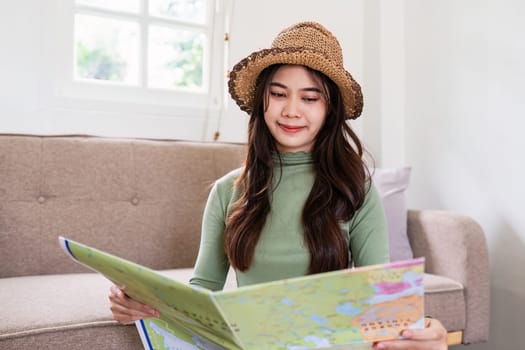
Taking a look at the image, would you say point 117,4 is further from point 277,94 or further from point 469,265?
point 469,265

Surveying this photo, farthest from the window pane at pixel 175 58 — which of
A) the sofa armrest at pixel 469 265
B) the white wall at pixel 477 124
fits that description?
the sofa armrest at pixel 469 265

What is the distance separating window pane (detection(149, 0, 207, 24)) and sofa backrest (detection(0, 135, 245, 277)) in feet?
2.46

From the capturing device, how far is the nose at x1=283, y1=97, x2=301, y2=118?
103 cm

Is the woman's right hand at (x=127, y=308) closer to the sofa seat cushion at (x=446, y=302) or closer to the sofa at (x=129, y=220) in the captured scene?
the sofa at (x=129, y=220)

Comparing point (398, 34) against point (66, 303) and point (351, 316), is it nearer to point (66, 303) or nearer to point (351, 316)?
point (66, 303)

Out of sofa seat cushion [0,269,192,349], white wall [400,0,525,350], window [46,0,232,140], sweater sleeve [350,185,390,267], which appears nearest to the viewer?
sweater sleeve [350,185,390,267]

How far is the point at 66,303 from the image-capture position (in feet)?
4.05

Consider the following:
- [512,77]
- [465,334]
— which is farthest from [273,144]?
[512,77]

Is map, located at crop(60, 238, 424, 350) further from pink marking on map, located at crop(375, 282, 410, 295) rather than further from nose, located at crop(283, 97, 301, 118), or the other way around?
nose, located at crop(283, 97, 301, 118)

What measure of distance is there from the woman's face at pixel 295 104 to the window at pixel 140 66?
1.24 m

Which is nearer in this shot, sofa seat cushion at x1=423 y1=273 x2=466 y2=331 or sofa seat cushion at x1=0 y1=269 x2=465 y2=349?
sofa seat cushion at x1=0 y1=269 x2=465 y2=349

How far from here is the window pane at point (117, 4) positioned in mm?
2225

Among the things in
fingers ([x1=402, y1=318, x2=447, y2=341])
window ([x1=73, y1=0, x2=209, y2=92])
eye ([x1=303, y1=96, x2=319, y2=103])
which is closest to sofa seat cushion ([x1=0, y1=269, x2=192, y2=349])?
eye ([x1=303, y1=96, x2=319, y2=103])

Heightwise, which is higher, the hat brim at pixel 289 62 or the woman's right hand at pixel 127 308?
the hat brim at pixel 289 62
